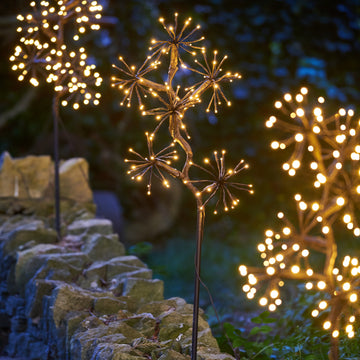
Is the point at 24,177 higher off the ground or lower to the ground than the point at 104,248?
higher

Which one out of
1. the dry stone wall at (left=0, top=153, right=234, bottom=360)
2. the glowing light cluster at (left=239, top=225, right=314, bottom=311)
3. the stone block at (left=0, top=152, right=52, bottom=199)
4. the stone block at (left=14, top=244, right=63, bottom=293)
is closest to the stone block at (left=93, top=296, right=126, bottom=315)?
the dry stone wall at (left=0, top=153, right=234, bottom=360)

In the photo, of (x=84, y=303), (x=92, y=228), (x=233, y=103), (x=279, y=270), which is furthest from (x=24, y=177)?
(x=233, y=103)

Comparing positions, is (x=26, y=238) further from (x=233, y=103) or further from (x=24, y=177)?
(x=233, y=103)

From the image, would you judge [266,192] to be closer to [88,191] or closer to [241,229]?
[241,229]

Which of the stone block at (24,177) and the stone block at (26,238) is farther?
the stone block at (24,177)

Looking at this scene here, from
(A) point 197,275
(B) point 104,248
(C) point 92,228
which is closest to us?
(A) point 197,275

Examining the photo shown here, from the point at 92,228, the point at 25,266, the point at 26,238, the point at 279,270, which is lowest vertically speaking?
the point at 279,270

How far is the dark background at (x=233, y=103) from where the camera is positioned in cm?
846

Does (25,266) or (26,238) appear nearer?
(25,266)

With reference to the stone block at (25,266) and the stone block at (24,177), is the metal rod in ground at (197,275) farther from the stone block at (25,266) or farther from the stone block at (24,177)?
the stone block at (24,177)

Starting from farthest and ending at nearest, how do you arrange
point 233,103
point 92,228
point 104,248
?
1. point 233,103
2. point 92,228
3. point 104,248

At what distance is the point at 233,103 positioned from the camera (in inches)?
349

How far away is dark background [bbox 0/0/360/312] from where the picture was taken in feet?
27.8

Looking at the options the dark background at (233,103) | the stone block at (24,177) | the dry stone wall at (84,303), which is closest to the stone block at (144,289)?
the dry stone wall at (84,303)
